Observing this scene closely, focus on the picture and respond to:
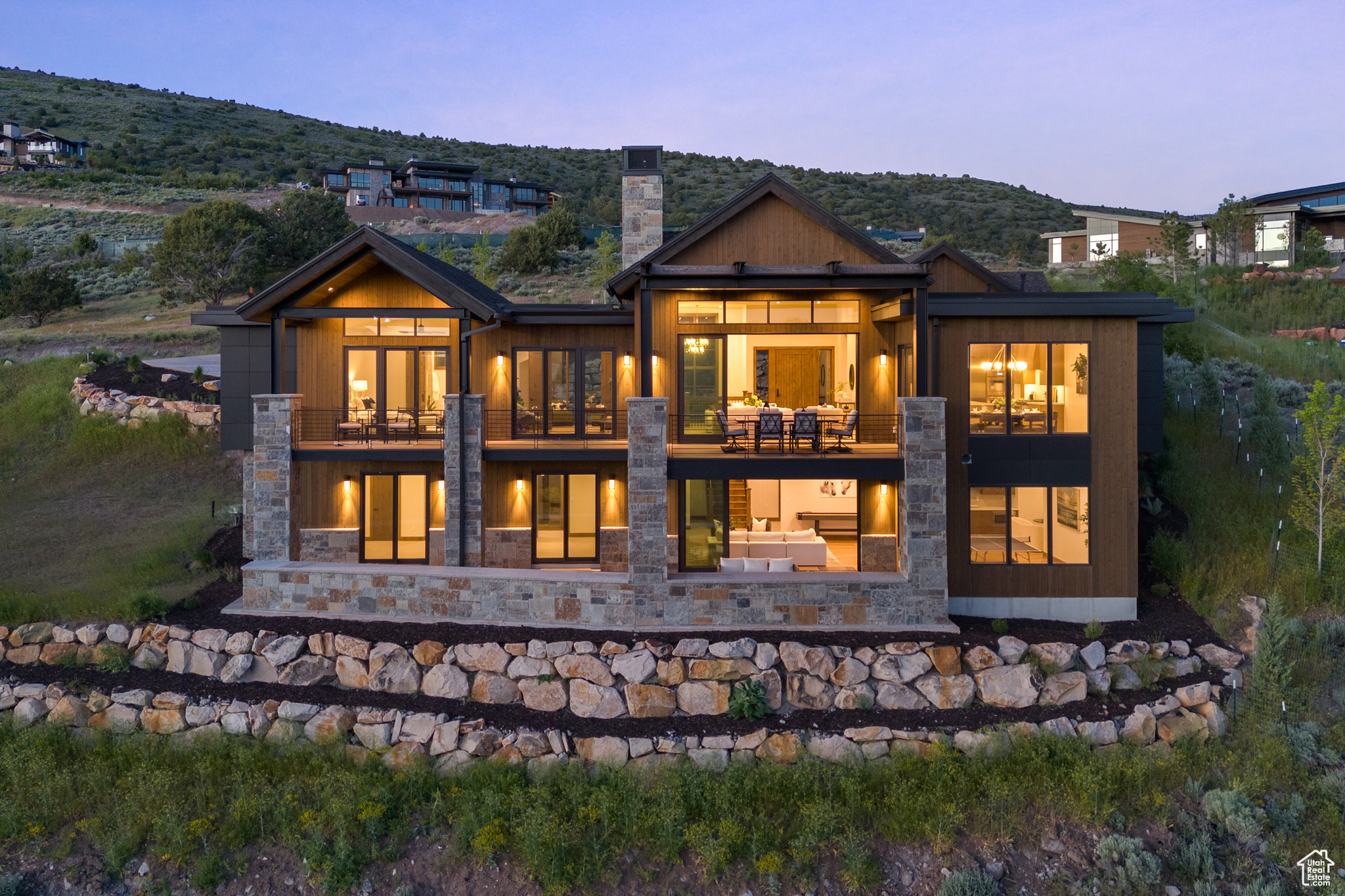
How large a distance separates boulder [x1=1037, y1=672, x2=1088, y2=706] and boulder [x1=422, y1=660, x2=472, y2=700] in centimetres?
782

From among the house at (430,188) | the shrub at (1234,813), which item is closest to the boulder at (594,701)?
the shrub at (1234,813)

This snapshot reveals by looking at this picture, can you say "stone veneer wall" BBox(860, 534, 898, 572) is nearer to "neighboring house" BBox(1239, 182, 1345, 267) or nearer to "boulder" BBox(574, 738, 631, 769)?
"boulder" BBox(574, 738, 631, 769)

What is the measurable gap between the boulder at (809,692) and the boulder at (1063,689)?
2.85 meters

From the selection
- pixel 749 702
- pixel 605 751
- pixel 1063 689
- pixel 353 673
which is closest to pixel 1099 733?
pixel 1063 689

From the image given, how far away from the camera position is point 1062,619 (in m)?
13.1

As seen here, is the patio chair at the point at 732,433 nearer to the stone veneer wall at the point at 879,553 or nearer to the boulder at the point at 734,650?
the stone veneer wall at the point at 879,553

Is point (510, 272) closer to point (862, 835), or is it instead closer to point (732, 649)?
point (732, 649)

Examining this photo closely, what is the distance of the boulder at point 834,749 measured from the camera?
35.1 ft

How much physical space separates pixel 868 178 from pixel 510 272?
1437 inches

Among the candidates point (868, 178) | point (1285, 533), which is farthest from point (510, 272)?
point (868, 178)

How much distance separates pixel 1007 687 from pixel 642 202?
10920mm

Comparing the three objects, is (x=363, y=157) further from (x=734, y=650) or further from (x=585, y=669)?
(x=734, y=650)

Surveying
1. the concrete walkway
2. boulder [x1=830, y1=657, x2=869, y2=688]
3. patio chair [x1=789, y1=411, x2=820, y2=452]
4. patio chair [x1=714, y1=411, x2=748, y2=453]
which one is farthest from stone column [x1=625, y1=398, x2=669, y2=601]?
the concrete walkway

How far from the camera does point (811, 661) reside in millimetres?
11508
